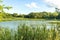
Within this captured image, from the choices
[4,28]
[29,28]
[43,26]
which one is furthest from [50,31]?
[4,28]

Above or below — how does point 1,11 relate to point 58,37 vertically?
above

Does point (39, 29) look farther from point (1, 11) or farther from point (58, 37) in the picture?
point (1, 11)

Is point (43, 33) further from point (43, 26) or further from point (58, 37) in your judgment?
point (58, 37)

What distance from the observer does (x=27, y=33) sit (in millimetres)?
6176

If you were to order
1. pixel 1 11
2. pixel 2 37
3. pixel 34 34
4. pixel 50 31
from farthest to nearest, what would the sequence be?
pixel 1 11 → pixel 50 31 → pixel 34 34 → pixel 2 37

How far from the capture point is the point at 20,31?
6.17 m

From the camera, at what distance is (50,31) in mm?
6723

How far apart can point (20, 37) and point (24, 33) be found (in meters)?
0.24

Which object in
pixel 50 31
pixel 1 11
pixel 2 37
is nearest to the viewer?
pixel 2 37

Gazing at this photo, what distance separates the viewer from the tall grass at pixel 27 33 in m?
5.90

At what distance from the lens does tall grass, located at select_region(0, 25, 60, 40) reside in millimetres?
5898

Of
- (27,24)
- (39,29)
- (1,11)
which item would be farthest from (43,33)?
(1,11)

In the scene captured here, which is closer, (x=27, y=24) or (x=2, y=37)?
(x=2, y=37)

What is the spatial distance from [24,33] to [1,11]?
4577mm
